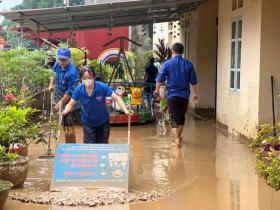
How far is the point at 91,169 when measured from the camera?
6.61m

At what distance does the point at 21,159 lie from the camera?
685 centimetres

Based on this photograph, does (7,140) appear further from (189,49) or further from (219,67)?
(189,49)

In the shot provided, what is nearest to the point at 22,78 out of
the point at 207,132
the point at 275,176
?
the point at 207,132

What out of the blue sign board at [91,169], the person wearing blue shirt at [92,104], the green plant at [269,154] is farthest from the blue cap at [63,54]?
the green plant at [269,154]

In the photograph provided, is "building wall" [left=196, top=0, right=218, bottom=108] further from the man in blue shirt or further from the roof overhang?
the man in blue shirt

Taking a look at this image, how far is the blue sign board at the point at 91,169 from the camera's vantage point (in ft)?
21.6

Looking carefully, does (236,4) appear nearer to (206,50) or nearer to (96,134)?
(206,50)

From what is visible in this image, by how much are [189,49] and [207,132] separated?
6.48m

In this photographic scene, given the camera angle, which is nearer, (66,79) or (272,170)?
(272,170)

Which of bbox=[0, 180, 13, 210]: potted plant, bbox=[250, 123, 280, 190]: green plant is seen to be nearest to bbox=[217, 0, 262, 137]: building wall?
bbox=[250, 123, 280, 190]: green plant

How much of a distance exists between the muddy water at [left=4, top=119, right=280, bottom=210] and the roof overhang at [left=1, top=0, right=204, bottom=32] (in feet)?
11.2

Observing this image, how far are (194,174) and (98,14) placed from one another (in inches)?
306

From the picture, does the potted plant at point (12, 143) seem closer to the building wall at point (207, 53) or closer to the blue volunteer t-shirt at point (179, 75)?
the blue volunteer t-shirt at point (179, 75)

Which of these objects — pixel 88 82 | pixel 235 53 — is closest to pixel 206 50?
pixel 235 53
